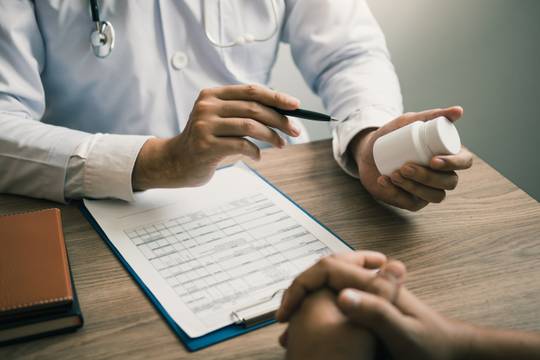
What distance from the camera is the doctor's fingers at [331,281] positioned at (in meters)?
0.54

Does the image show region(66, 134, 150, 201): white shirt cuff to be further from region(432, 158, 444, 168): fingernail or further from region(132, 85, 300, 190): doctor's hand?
region(432, 158, 444, 168): fingernail

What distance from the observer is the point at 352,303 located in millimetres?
509

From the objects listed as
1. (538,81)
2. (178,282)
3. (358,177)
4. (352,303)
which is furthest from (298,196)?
(538,81)

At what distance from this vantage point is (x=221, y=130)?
79 centimetres

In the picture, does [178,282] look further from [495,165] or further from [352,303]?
[495,165]

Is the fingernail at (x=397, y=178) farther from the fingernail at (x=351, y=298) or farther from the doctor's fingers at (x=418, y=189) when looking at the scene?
the fingernail at (x=351, y=298)

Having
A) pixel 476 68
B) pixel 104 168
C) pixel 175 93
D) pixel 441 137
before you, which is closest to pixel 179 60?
pixel 175 93

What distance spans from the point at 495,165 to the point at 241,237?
50.5 inches

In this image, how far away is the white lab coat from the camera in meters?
0.86

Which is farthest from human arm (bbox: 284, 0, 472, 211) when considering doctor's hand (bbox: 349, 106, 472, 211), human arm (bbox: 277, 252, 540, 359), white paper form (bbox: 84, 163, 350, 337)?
human arm (bbox: 277, 252, 540, 359)

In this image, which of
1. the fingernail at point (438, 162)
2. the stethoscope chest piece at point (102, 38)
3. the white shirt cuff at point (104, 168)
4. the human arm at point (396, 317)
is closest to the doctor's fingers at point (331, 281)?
the human arm at point (396, 317)

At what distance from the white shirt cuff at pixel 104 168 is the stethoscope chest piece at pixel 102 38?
0.62ft

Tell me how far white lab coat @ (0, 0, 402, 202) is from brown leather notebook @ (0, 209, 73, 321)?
0.13 meters

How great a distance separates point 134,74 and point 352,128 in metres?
0.41
